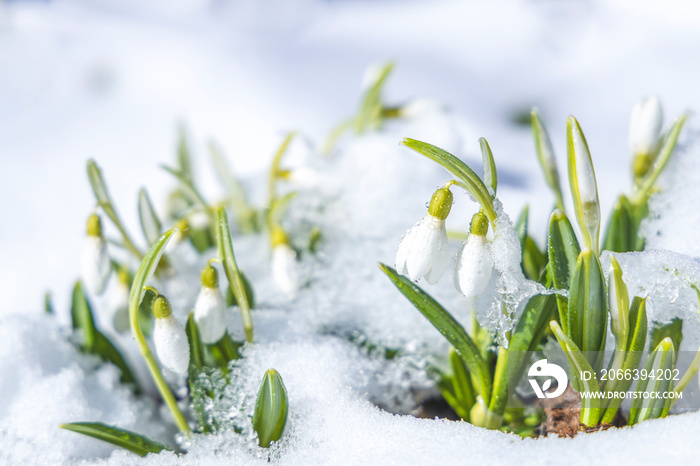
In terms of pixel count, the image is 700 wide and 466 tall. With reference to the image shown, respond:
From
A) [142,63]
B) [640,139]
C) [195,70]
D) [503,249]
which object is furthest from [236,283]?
[142,63]

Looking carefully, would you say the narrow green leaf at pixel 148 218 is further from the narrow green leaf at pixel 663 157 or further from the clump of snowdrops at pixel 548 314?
the narrow green leaf at pixel 663 157

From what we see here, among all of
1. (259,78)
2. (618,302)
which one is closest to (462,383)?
(618,302)

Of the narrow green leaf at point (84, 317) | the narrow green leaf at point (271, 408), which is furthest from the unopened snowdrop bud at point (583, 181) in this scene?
the narrow green leaf at point (84, 317)

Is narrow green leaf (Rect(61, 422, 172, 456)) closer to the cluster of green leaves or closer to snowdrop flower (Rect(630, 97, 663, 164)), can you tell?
the cluster of green leaves

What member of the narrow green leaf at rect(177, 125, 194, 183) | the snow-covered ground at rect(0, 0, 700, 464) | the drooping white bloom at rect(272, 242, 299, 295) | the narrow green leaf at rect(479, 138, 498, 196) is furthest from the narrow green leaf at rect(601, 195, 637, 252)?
the narrow green leaf at rect(177, 125, 194, 183)

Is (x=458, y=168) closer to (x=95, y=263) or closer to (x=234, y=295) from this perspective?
(x=234, y=295)

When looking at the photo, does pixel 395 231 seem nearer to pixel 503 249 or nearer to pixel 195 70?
pixel 503 249
